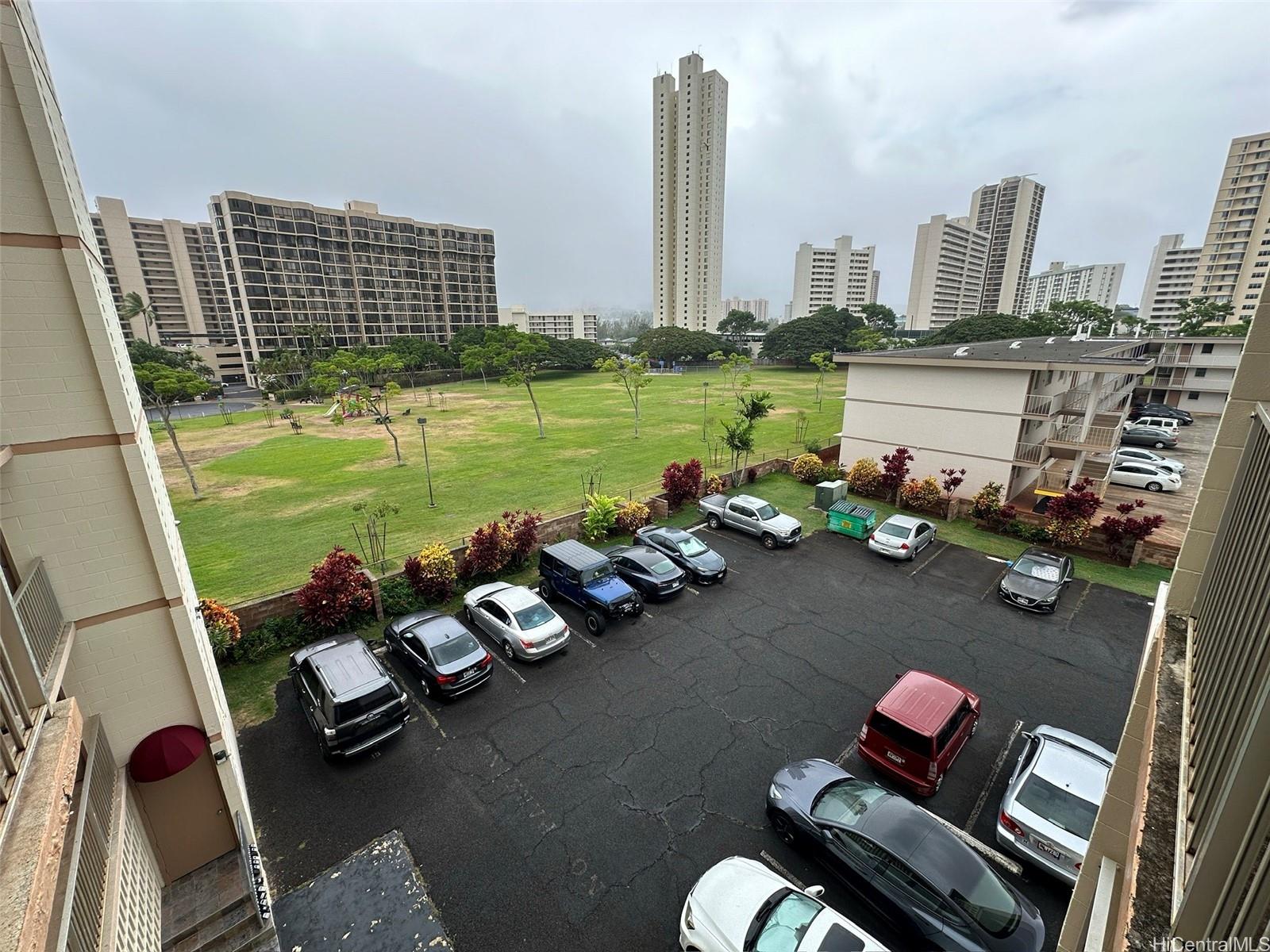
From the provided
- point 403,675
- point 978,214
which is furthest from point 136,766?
point 978,214

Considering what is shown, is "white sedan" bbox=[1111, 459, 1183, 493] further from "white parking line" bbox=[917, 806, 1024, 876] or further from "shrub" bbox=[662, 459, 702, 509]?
"white parking line" bbox=[917, 806, 1024, 876]

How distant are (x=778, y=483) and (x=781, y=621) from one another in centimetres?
1272

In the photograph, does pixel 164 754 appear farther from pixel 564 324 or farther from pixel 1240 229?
pixel 564 324

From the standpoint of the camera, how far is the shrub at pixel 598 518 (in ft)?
61.2

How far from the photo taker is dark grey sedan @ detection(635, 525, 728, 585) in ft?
52.1

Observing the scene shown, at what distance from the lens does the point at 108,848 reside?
5.46m

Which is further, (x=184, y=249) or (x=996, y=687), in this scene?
(x=184, y=249)

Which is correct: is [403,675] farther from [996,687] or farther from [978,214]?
[978,214]

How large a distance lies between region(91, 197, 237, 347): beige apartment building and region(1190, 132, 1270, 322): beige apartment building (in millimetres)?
148219

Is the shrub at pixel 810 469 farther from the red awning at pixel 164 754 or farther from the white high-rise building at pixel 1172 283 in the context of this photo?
the white high-rise building at pixel 1172 283

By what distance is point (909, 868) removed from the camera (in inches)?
258

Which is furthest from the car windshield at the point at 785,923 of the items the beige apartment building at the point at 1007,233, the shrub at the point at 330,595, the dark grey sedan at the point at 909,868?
the beige apartment building at the point at 1007,233

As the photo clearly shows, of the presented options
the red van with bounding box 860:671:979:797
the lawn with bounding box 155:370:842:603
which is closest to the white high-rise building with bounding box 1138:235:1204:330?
the lawn with bounding box 155:370:842:603

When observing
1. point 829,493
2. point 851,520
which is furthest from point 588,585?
point 829,493
